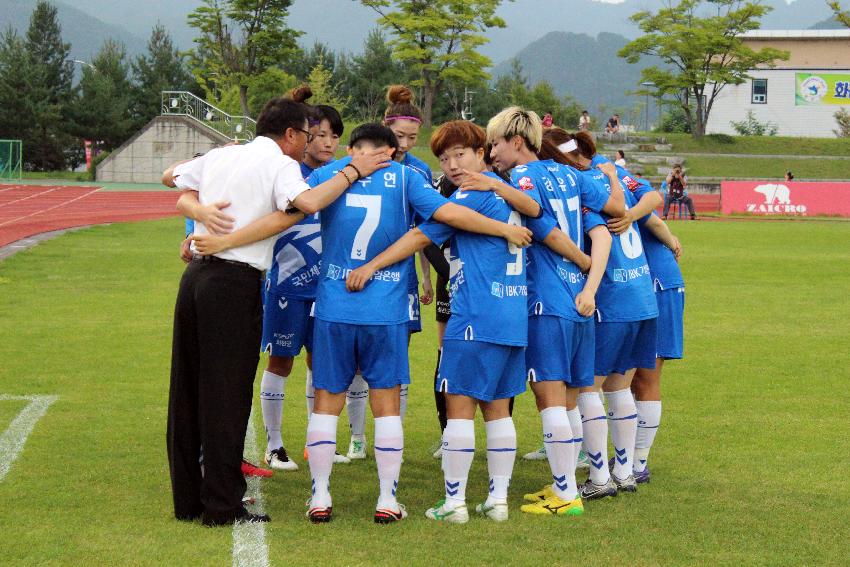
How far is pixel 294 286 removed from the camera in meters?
6.36

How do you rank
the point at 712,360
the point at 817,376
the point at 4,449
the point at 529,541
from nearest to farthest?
the point at 529,541 < the point at 4,449 < the point at 817,376 < the point at 712,360

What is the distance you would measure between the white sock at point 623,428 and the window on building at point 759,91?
254 ft

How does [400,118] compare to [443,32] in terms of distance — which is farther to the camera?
[443,32]

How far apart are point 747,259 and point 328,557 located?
705 inches

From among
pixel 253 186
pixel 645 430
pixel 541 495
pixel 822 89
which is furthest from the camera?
pixel 822 89

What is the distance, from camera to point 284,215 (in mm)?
5391

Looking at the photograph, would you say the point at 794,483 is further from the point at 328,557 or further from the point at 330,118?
the point at 330,118

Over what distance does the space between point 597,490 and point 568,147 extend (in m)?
1.95

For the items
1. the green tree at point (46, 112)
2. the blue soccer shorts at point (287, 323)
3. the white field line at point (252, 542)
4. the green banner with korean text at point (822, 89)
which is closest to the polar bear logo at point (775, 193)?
the blue soccer shorts at point (287, 323)

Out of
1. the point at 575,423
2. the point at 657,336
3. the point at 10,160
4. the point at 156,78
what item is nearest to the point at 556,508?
the point at 575,423

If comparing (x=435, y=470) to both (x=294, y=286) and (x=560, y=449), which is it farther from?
(x=294, y=286)

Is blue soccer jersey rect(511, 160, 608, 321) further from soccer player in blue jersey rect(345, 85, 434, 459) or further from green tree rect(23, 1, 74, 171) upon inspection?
green tree rect(23, 1, 74, 171)

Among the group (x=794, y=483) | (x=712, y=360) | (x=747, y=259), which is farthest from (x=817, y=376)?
(x=747, y=259)

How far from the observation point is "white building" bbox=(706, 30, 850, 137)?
7812 centimetres
